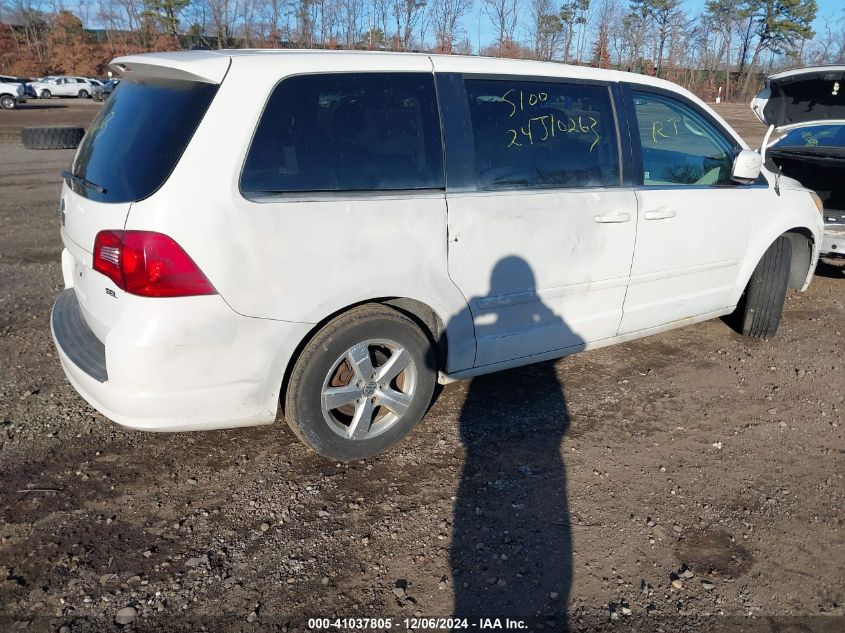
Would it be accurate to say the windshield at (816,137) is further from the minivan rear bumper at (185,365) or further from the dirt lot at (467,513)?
the minivan rear bumper at (185,365)

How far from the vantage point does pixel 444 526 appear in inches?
119

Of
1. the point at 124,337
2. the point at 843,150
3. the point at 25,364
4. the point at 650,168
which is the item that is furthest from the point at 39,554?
the point at 843,150

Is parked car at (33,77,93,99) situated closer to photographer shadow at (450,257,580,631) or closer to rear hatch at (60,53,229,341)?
rear hatch at (60,53,229,341)

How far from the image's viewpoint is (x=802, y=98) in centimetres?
669

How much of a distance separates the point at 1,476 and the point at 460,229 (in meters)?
2.54

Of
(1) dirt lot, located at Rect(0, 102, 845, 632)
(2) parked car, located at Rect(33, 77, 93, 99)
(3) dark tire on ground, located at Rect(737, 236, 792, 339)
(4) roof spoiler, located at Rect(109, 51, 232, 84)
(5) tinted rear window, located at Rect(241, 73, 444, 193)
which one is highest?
(4) roof spoiler, located at Rect(109, 51, 232, 84)

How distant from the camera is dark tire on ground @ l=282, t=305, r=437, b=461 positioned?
3.17 m

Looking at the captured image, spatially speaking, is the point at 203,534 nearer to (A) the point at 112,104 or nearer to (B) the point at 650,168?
(A) the point at 112,104

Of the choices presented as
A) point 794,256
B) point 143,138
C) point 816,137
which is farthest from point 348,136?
point 816,137

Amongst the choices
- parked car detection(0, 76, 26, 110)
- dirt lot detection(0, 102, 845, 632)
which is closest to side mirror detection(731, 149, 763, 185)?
dirt lot detection(0, 102, 845, 632)

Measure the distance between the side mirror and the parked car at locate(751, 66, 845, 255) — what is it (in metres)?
2.09

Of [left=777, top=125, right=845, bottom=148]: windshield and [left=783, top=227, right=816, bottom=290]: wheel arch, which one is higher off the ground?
[left=777, top=125, right=845, bottom=148]: windshield

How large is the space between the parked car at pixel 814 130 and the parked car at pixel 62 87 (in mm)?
46777

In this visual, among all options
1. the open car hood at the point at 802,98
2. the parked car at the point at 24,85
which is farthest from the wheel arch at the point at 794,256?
the parked car at the point at 24,85
